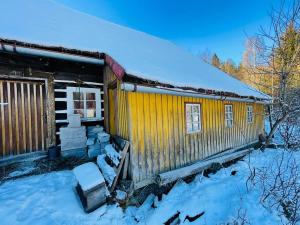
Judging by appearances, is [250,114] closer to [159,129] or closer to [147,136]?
[159,129]

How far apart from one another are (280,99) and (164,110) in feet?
11.3

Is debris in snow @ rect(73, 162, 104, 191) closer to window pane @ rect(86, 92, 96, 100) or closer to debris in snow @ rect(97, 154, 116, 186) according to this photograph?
debris in snow @ rect(97, 154, 116, 186)

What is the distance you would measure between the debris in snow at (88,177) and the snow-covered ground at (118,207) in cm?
44

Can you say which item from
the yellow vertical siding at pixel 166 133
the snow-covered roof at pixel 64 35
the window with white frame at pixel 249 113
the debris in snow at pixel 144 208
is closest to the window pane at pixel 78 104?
the snow-covered roof at pixel 64 35

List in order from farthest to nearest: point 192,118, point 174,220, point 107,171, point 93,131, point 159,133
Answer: point 93,131 → point 192,118 → point 159,133 → point 107,171 → point 174,220

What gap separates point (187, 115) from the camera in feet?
19.6

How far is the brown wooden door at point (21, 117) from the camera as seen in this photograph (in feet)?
16.8

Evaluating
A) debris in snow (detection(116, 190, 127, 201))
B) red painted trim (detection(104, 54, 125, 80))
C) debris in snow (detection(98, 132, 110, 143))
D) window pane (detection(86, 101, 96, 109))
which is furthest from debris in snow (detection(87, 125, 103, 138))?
red painted trim (detection(104, 54, 125, 80))

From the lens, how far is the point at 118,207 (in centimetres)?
390

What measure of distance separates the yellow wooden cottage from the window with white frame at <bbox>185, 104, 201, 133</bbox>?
33 mm

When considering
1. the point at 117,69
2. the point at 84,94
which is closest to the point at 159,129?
the point at 117,69

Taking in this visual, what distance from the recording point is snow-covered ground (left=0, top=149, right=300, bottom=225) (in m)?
3.35

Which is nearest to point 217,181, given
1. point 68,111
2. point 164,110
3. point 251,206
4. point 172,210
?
point 251,206

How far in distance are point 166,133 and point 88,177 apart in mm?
2391
